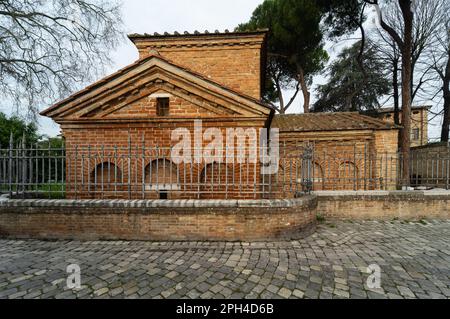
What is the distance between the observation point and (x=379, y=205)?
6.91 metres

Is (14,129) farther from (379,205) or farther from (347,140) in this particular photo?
(379,205)

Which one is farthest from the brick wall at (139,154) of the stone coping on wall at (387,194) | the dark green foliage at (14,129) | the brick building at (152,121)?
the dark green foliage at (14,129)

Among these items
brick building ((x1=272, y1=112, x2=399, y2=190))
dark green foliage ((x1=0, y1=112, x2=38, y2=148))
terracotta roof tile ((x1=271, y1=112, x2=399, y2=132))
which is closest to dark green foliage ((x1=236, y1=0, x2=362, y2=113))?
terracotta roof tile ((x1=271, y1=112, x2=399, y2=132))

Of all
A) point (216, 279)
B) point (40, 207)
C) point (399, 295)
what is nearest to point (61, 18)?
point (40, 207)

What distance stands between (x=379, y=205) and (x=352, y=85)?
18.6 m

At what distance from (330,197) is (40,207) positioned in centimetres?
758

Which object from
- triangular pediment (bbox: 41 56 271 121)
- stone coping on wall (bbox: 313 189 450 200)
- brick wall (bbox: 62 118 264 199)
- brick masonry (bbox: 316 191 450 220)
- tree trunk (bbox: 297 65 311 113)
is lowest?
brick masonry (bbox: 316 191 450 220)

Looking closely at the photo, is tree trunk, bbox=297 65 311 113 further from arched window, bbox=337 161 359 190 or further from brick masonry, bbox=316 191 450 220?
brick masonry, bbox=316 191 450 220

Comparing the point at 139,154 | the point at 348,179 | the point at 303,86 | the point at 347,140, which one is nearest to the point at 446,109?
the point at 303,86

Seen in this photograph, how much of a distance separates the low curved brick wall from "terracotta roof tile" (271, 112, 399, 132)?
26.1ft

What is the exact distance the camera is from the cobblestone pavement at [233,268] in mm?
3029

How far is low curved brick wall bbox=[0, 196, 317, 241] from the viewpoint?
488 cm

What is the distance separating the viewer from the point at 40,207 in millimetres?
5094
